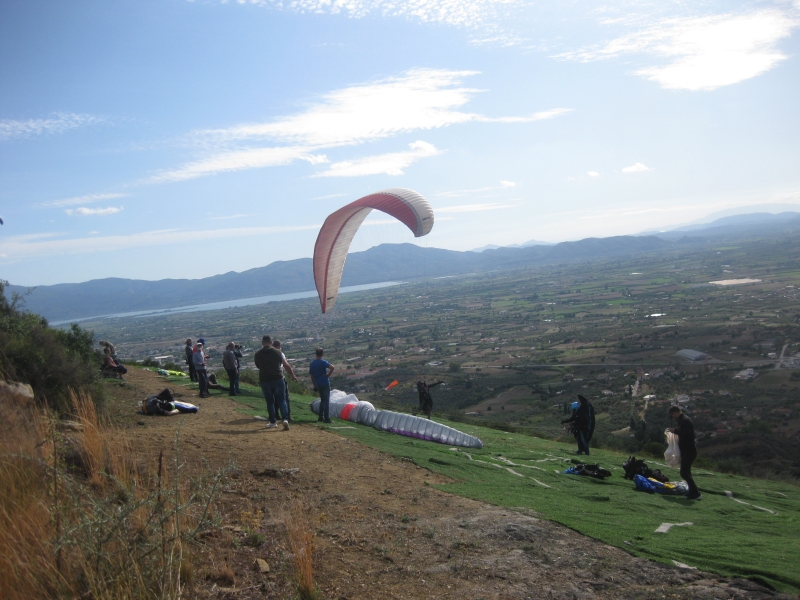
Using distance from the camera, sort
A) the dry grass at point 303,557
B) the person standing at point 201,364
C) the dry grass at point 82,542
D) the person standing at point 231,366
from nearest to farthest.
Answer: the dry grass at point 82,542 → the dry grass at point 303,557 → the person standing at point 201,364 → the person standing at point 231,366

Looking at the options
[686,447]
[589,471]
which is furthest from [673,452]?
[589,471]

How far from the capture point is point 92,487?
4.70 metres

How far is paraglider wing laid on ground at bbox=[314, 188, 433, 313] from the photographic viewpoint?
50.9 ft

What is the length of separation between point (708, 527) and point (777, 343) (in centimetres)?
3895

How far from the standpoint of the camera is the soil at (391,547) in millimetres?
4164

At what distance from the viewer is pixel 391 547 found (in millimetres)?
4898

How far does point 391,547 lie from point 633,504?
4193 mm

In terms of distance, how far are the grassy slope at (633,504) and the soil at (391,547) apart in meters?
0.34

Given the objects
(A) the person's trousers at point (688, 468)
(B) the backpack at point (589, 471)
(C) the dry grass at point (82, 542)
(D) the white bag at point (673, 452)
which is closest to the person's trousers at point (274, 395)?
(B) the backpack at point (589, 471)

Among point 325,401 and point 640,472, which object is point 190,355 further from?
point 640,472

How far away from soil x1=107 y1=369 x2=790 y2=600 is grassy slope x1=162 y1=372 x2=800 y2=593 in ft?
1.11

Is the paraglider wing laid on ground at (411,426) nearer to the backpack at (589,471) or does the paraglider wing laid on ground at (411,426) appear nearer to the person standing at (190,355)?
the backpack at (589,471)

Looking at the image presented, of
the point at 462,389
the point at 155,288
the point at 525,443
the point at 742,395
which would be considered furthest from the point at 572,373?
the point at 155,288

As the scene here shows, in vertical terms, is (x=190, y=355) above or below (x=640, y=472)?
above
